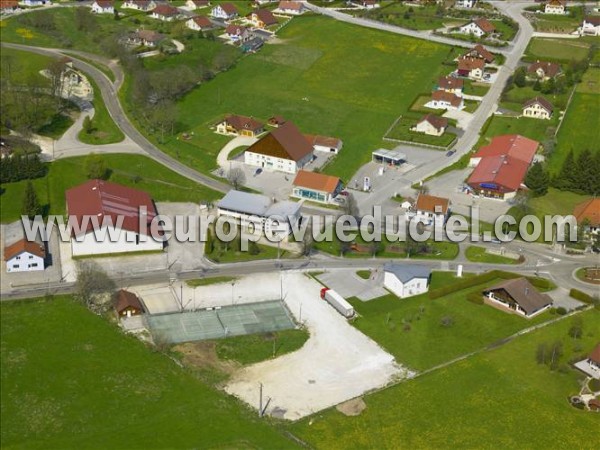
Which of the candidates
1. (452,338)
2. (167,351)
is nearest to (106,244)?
(167,351)

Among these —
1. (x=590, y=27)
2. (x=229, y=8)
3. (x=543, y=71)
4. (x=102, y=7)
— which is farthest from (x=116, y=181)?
(x=590, y=27)

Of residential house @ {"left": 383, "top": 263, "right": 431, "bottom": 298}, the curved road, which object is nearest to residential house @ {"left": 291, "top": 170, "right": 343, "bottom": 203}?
the curved road

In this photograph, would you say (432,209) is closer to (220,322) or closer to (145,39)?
(220,322)

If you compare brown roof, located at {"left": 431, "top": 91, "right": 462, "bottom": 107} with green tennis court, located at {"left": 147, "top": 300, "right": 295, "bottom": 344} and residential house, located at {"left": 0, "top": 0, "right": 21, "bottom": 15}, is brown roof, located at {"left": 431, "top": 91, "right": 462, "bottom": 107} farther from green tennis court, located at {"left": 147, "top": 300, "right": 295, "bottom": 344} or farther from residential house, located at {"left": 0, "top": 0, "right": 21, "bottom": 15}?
residential house, located at {"left": 0, "top": 0, "right": 21, "bottom": 15}

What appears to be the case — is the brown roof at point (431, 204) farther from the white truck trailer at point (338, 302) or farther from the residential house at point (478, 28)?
the residential house at point (478, 28)

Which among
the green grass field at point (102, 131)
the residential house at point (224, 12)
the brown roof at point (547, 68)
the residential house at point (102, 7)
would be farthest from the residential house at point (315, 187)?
the residential house at point (102, 7)
